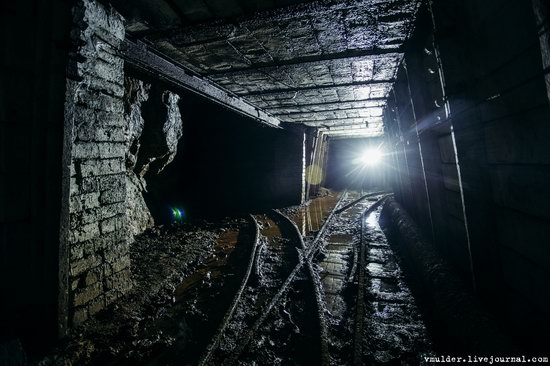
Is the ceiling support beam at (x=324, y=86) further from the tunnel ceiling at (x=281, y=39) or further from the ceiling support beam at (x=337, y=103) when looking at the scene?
the ceiling support beam at (x=337, y=103)

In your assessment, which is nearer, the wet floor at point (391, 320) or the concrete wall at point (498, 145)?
the concrete wall at point (498, 145)

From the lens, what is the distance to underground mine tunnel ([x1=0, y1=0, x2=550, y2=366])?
196cm

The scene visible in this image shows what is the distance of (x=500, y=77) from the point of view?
195 centimetres

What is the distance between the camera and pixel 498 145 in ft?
6.78

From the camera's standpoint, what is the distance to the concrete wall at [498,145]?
164cm

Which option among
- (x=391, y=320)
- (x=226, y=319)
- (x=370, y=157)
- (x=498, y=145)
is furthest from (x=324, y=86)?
(x=370, y=157)

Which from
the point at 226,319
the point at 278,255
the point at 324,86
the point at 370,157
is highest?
the point at 370,157

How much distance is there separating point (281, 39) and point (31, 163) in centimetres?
306

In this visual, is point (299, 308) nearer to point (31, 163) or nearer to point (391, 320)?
point (391, 320)

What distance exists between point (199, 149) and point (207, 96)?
6804 mm

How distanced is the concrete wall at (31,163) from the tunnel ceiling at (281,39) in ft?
3.48

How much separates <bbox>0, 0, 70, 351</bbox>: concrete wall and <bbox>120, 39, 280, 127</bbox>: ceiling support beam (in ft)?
3.47

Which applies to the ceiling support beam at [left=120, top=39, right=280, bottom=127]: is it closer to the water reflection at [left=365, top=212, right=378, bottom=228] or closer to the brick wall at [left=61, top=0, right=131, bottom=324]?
the brick wall at [left=61, top=0, right=131, bottom=324]

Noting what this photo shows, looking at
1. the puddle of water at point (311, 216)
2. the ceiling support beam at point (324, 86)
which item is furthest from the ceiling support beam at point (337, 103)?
the puddle of water at point (311, 216)
